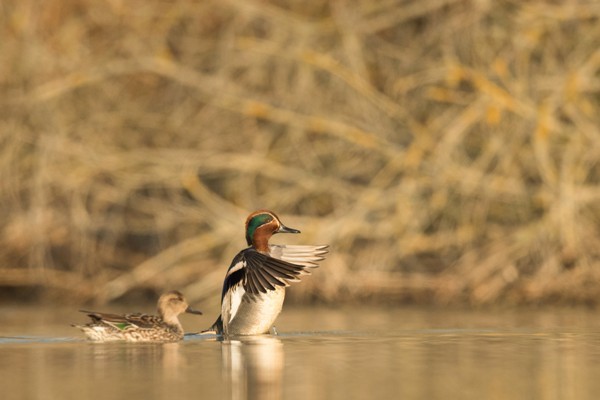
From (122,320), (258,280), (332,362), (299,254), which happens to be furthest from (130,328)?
(332,362)

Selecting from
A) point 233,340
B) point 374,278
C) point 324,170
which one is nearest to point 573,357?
point 233,340

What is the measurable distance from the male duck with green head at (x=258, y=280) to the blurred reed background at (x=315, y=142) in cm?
469

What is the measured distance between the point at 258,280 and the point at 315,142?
6.78m

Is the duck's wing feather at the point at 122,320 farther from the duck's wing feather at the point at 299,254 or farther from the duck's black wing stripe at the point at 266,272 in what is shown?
the duck's wing feather at the point at 299,254

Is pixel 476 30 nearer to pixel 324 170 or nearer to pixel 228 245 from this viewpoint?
pixel 324 170

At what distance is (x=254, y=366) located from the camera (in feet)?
32.5

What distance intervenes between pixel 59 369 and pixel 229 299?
263cm

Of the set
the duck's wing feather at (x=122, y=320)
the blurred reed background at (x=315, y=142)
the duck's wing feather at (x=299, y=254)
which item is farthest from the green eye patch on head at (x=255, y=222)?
the blurred reed background at (x=315, y=142)

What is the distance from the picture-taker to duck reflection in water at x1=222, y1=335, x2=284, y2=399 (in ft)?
28.3

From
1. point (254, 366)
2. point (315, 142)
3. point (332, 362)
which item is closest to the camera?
point (254, 366)

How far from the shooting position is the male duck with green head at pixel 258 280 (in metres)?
12.0

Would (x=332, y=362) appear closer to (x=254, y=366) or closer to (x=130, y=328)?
(x=254, y=366)

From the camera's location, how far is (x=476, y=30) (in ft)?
56.4

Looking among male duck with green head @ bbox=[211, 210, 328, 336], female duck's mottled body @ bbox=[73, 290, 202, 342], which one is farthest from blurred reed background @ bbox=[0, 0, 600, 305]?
female duck's mottled body @ bbox=[73, 290, 202, 342]
